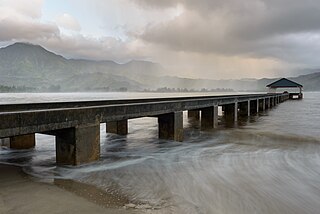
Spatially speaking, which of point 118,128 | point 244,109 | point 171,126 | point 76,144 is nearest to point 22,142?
point 76,144

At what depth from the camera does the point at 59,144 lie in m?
7.25

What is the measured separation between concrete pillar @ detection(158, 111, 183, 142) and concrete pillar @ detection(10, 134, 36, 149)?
5.16 meters

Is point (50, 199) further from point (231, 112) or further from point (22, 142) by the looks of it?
point (231, 112)

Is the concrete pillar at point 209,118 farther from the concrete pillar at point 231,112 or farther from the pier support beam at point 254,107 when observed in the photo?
the pier support beam at point 254,107

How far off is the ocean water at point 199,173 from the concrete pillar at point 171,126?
0.40 metres

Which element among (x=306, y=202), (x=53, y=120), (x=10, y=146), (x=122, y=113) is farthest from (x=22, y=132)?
(x=306, y=202)

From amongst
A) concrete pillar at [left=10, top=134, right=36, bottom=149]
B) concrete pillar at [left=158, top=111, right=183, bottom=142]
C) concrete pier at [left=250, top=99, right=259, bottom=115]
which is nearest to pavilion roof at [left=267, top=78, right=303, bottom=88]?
concrete pier at [left=250, top=99, right=259, bottom=115]

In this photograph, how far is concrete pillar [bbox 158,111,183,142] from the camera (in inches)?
459

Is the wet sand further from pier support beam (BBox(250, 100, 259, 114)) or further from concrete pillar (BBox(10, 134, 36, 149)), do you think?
pier support beam (BBox(250, 100, 259, 114))

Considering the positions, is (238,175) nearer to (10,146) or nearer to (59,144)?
A: (59,144)

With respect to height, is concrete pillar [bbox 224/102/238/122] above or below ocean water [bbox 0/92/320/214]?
above

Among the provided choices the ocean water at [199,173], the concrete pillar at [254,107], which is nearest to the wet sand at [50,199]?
the ocean water at [199,173]

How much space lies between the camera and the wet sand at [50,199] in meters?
4.61

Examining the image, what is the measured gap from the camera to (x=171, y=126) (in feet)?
38.4
